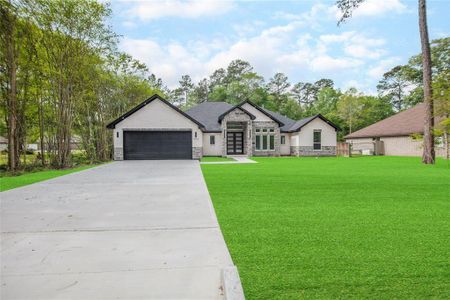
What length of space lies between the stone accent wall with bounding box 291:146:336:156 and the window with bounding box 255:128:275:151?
2.16 metres

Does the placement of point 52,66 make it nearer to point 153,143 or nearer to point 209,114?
point 153,143

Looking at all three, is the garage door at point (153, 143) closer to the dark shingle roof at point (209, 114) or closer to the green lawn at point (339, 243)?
the dark shingle roof at point (209, 114)

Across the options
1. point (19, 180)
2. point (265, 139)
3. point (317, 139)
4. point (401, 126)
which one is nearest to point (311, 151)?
point (317, 139)

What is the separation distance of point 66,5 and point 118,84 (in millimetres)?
9793

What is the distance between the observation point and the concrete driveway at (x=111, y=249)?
248 centimetres

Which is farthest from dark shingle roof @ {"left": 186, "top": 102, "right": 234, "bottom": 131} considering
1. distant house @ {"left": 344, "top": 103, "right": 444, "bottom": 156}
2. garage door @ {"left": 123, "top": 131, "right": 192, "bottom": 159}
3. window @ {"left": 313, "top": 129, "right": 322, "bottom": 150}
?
distant house @ {"left": 344, "top": 103, "right": 444, "bottom": 156}

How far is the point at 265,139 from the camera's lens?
1027 inches

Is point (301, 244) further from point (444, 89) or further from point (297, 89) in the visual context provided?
point (297, 89)

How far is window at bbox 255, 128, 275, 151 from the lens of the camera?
2594cm

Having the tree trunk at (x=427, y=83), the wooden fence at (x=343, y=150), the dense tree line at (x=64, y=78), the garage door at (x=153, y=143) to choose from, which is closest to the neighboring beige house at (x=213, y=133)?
the garage door at (x=153, y=143)

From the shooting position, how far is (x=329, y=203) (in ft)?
19.2

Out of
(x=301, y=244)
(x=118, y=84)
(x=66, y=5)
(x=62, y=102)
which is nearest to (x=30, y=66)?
(x=62, y=102)

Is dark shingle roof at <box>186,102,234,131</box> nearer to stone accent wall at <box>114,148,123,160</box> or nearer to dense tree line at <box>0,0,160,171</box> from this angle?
stone accent wall at <box>114,148,123,160</box>

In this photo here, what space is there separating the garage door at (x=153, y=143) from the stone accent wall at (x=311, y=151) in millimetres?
10237
